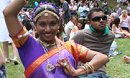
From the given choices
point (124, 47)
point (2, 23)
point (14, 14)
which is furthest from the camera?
point (124, 47)

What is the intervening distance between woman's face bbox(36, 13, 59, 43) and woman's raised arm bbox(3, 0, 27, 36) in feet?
0.70

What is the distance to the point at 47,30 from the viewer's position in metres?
2.89

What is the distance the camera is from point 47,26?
2902mm

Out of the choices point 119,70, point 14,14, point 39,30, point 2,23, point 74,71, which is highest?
point 14,14

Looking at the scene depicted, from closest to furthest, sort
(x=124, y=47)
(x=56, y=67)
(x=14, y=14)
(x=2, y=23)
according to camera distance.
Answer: (x=14, y=14), (x=56, y=67), (x=2, y=23), (x=124, y=47)

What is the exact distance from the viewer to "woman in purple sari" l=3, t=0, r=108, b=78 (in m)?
2.83

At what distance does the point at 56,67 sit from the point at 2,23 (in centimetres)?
508

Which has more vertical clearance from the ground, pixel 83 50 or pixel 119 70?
pixel 83 50

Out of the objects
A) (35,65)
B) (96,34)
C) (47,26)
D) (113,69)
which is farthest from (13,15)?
(113,69)

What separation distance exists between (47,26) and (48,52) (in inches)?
7.8

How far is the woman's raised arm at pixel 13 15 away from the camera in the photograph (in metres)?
2.66

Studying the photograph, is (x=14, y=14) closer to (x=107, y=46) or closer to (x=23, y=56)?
(x=23, y=56)

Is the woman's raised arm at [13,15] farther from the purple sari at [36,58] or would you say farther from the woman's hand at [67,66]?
the woman's hand at [67,66]

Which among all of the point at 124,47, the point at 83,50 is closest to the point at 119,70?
the point at 124,47
